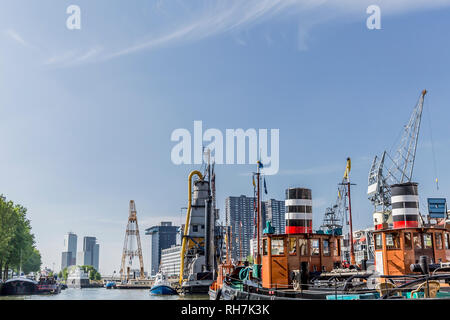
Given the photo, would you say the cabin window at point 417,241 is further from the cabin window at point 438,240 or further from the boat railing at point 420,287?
the boat railing at point 420,287

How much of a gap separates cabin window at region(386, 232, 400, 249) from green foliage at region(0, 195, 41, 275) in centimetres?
6110

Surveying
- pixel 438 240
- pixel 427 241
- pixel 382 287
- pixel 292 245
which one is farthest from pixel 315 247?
pixel 382 287

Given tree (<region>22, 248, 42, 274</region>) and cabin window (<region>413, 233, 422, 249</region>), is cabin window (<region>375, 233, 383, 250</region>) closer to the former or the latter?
cabin window (<region>413, 233, 422, 249</region>)

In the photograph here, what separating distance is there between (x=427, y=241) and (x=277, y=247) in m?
7.95

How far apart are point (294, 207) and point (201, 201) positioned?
245 ft

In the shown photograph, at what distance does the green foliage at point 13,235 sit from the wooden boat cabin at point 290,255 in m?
55.4

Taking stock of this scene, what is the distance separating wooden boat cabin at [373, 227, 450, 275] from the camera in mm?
21766

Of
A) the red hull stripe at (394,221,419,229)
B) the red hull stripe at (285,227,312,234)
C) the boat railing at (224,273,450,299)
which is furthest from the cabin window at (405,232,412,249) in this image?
the red hull stripe at (285,227,312,234)

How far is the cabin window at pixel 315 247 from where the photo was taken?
2520 centimetres

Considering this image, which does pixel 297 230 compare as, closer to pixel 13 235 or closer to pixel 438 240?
pixel 438 240

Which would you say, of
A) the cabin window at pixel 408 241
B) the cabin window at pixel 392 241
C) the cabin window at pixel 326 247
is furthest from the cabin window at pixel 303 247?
the cabin window at pixel 408 241

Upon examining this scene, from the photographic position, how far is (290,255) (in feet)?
80.6
